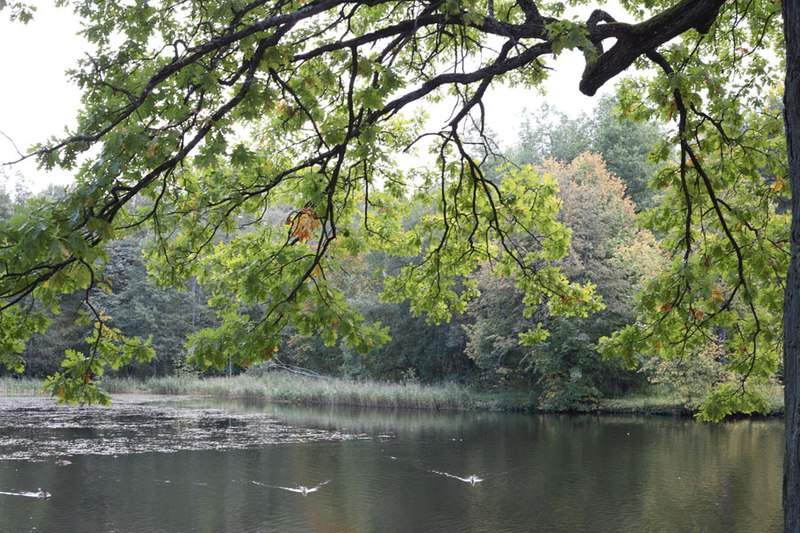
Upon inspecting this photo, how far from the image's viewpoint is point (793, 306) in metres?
2.85

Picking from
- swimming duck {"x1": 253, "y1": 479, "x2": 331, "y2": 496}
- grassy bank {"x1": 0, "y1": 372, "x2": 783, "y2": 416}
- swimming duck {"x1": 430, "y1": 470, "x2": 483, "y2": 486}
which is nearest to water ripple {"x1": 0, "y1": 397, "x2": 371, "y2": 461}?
swimming duck {"x1": 253, "y1": 479, "x2": 331, "y2": 496}

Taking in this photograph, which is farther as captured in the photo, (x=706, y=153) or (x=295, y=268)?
(x=706, y=153)

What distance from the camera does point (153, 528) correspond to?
32.1 feet

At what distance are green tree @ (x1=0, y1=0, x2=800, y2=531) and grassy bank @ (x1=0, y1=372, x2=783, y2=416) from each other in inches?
729

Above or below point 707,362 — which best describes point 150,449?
below

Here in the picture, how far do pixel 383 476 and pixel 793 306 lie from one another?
11.3 meters

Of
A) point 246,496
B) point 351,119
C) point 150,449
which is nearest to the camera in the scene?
point 351,119

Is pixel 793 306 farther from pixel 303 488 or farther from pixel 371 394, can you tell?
pixel 371 394

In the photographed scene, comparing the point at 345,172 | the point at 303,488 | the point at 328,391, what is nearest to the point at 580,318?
the point at 328,391

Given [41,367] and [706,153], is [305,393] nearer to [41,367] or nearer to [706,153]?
[41,367]

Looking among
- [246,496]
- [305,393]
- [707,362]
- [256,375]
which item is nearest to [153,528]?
[246,496]

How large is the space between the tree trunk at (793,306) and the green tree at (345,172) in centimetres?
1

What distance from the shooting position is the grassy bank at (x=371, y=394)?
25.1m

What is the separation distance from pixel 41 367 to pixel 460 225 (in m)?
38.8
